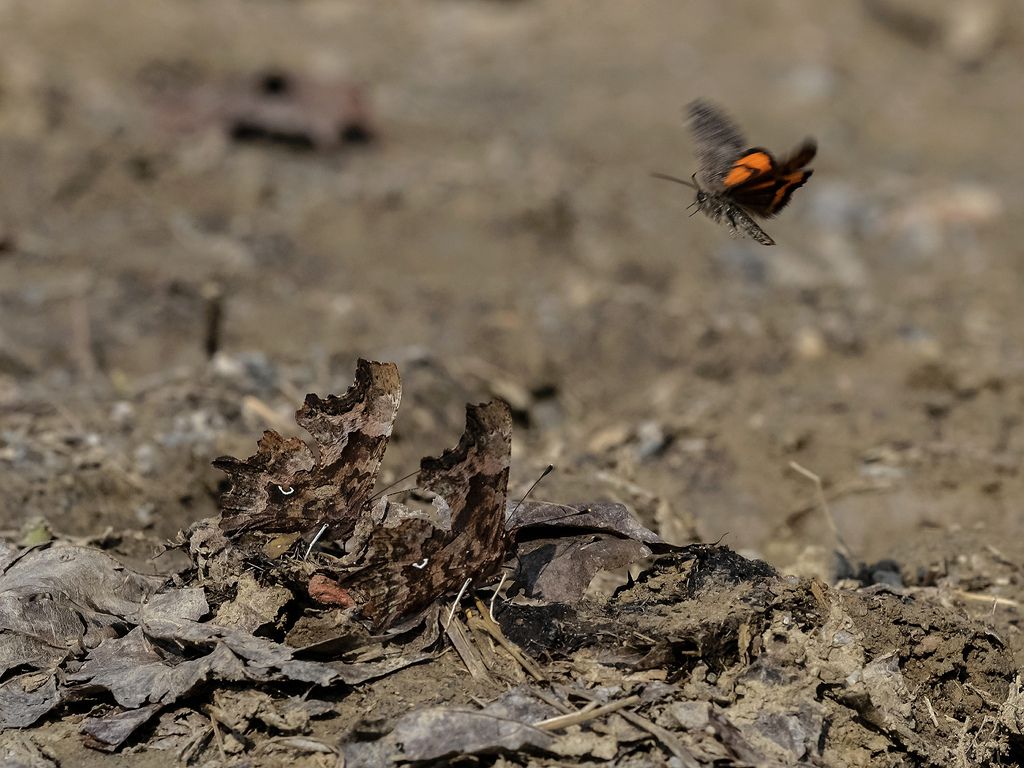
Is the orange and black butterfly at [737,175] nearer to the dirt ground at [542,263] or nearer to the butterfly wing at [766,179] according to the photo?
the butterfly wing at [766,179]

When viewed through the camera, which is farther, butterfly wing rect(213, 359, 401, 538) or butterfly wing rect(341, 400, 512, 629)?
butterfly wing rect(213, 359, 401, 538)

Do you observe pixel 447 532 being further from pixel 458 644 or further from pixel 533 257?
pixel 533 257

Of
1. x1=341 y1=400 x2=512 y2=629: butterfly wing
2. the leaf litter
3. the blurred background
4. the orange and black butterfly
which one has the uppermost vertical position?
the orange and black butterfly

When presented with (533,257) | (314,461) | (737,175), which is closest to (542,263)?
(533,257)

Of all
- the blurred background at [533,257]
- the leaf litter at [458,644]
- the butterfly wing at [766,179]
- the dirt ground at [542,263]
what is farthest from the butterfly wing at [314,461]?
the butterfly wing at [766,179]

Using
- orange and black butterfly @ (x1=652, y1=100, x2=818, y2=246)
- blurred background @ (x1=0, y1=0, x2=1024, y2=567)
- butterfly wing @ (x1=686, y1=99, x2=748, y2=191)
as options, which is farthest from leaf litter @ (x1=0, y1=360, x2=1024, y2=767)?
butterfly wing @ (x1=686, y1=99, x2=748, y2=191)

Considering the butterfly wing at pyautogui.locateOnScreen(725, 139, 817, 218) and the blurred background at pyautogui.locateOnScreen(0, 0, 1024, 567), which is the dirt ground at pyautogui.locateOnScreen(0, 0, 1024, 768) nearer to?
the blurred background at pyautogui.locateOnScreen(0, 0, 1024, 567)
